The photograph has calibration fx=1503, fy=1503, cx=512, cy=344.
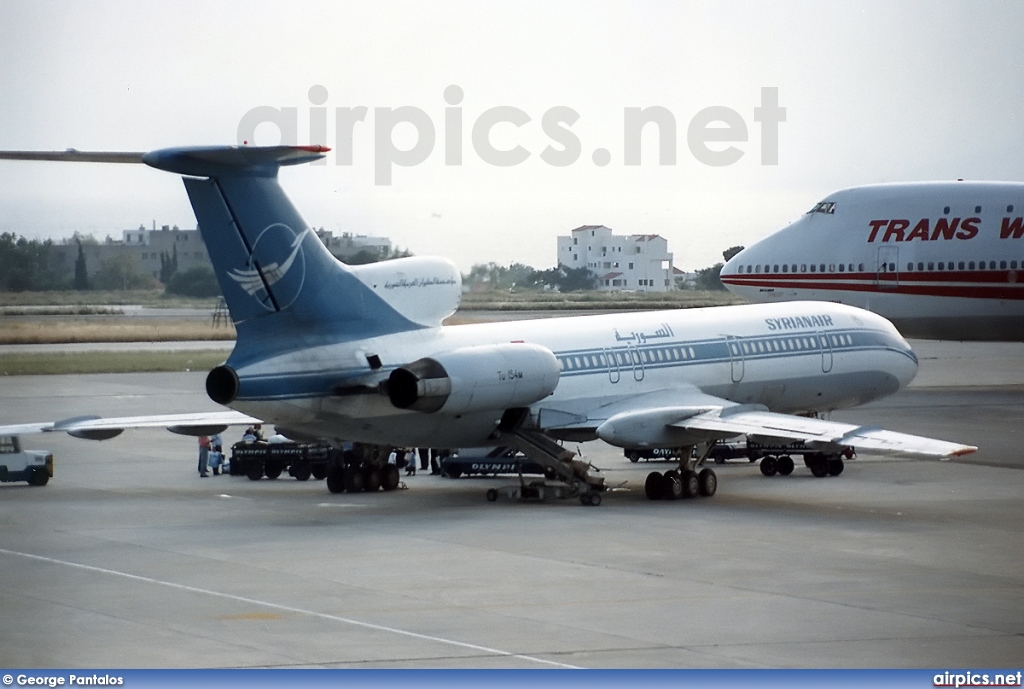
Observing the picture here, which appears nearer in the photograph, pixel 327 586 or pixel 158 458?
pixel 327 586

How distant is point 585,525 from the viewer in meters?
26.0

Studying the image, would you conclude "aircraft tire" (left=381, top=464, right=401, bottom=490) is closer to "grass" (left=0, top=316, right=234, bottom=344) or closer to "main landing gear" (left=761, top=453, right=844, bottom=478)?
"grass" (left=0, top=316, right=234, bottom=344)

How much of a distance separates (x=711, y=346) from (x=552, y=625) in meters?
16.1

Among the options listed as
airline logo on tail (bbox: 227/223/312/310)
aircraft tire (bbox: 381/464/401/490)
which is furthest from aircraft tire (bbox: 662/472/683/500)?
airline logo on tail (bbox: 227/223/312/310)

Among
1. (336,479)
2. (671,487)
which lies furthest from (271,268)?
(671,487)

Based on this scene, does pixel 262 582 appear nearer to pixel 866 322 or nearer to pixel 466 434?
pixel 466 434

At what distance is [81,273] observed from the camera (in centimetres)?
2003

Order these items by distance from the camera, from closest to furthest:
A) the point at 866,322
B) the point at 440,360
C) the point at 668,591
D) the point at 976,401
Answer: the point at 668,591
the point at 440,360
the point at 866,322
the point at 976,401

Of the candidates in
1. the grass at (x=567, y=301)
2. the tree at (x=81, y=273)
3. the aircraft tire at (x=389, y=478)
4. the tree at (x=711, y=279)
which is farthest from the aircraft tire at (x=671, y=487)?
the tree at (x=711, y=279)

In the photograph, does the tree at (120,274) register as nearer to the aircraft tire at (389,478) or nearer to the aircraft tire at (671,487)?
the aircraft tire at (389,478)

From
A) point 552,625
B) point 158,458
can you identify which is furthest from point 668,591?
point 158,458

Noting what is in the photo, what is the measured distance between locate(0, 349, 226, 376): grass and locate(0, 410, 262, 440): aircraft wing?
1134 mm

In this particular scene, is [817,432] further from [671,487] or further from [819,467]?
[819,467]

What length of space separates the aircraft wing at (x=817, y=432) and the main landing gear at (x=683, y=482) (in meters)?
0.83
